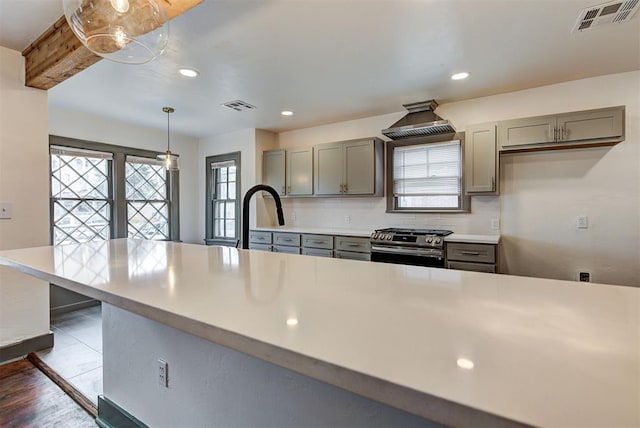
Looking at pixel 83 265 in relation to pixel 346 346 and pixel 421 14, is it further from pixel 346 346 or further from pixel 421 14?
pixel 421 14

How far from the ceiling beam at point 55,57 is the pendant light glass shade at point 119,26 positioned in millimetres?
932

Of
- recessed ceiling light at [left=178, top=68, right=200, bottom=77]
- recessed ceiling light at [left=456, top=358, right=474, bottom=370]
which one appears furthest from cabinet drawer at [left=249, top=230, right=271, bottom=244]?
recessed ceiling light at [left=456, top=358, right=474, bottom=370]

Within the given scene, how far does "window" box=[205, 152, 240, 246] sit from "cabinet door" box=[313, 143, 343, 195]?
1402 mm

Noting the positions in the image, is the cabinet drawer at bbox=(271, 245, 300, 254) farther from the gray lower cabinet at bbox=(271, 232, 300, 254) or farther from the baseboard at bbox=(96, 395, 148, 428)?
the baseboard at bbox=(96, 395, 148, 428)

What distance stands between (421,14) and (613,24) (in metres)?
1.34

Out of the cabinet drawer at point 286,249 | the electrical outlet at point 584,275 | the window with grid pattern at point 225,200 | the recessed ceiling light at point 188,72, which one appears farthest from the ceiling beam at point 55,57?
the electrical outlet at point 584,275

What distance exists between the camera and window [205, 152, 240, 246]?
5180mm

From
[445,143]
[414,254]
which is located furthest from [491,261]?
[445,143]

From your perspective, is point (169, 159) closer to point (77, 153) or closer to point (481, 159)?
point (77, 153)

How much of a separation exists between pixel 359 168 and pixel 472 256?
1.71 metres

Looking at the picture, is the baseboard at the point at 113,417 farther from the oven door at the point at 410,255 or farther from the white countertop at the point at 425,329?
the oven door at the point at 410,255

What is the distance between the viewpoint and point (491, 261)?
3031 mm

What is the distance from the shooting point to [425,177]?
3920mm

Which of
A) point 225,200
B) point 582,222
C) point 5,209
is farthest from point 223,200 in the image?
point 582,222
